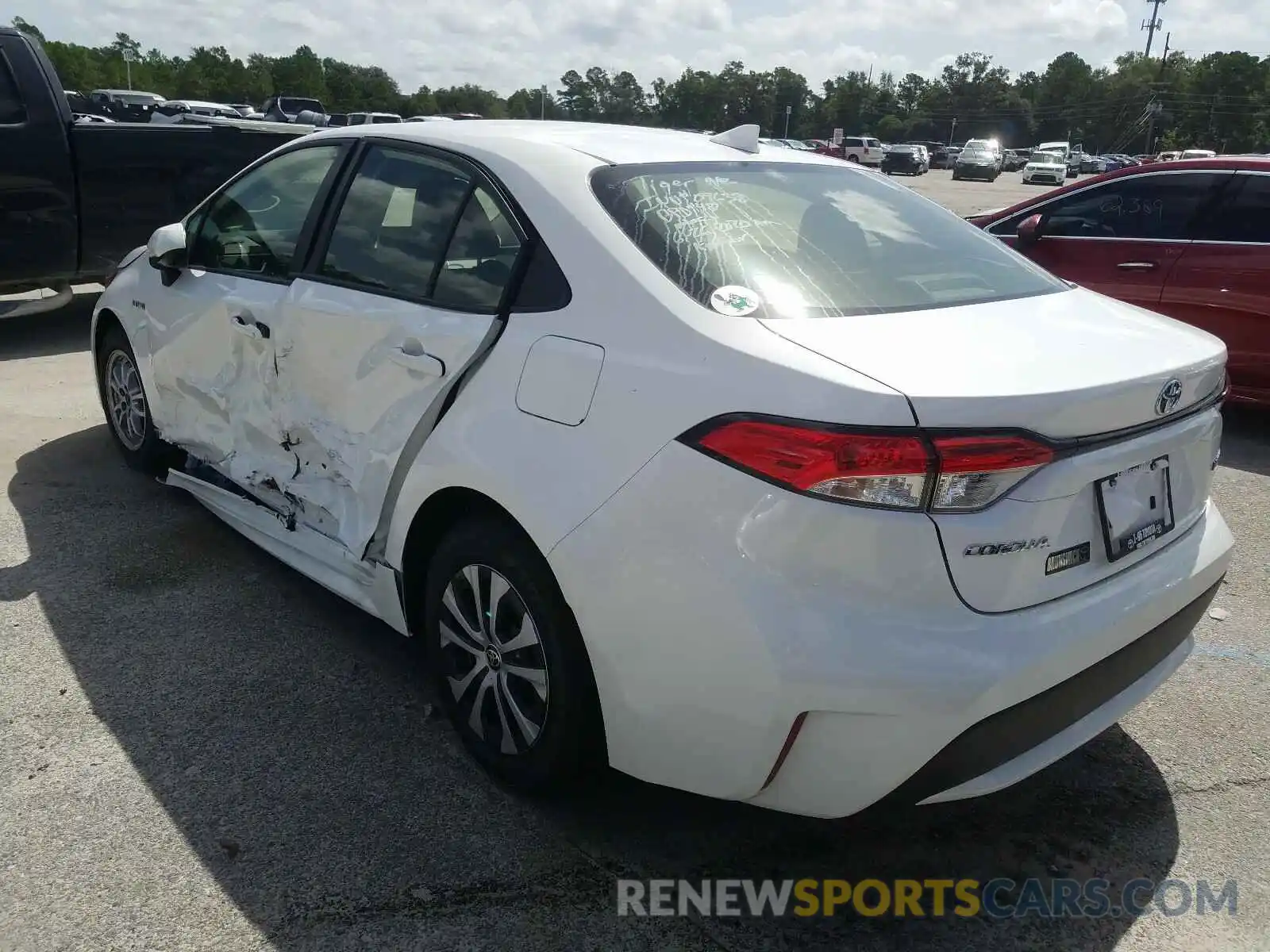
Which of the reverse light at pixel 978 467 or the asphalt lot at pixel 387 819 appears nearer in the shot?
the reverse light at pixel 978 467

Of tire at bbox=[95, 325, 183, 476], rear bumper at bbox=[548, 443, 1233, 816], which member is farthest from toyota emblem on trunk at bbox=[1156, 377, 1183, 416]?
tire at bbox=[95, 325, 183, 476]

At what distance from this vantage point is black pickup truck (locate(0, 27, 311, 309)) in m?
7.11

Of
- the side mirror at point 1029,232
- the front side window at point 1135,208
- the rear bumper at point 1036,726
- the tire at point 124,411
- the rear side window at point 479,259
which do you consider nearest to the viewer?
the rear bumper at point 1036,726

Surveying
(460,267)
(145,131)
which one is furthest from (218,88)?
(460,267)

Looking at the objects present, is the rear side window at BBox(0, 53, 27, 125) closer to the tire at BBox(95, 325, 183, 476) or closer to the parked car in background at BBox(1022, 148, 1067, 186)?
the tire at BBox(95, 325, 183, 476)

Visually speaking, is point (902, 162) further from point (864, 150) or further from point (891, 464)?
point (891, 464)

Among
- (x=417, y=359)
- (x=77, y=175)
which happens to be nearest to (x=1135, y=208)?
(x=417, y=359)

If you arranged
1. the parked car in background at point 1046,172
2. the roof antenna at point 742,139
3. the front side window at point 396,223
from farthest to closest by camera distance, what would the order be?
the parked car in background at point 1046,172
the roof antenna at point 742,139
the front side window at point 396,223

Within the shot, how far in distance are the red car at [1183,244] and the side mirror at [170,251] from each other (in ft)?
16.3

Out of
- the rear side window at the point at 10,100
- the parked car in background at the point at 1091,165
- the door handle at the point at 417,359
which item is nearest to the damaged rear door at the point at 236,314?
the door handle at the point at 417,359

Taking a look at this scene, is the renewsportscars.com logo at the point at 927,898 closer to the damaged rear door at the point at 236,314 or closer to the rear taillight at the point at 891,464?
the rear taillight at the point at 891,464

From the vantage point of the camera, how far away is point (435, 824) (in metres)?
2.58

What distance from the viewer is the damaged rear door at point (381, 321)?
2.69 m


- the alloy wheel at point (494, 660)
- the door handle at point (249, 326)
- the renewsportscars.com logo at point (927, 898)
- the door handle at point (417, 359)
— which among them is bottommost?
the renewsportscars.com logo at point (927, 898)
